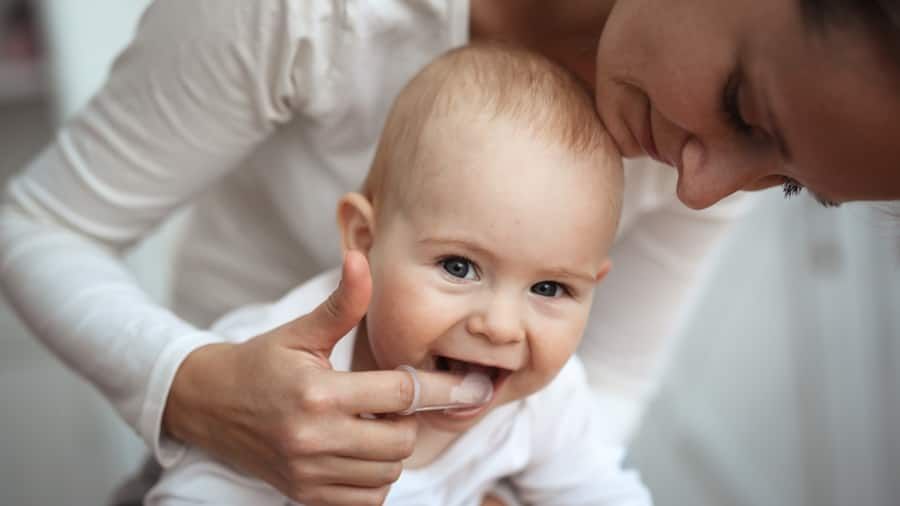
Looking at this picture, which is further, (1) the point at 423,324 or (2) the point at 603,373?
(2) the point at 603,373

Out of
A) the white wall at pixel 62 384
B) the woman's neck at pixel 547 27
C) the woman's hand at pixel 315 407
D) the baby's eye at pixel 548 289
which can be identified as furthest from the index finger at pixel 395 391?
the white wall at pixel 62 384

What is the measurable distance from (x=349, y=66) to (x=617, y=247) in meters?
0.47

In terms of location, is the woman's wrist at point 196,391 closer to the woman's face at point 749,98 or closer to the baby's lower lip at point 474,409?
the baby's lower lip at point 474,409

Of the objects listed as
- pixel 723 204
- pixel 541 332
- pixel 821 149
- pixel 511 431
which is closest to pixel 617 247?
pixel 723 204

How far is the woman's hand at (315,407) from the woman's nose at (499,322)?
53mm

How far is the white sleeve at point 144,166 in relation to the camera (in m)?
0.91

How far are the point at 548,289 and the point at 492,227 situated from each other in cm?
8

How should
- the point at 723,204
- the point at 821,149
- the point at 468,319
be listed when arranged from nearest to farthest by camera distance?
the point at 821,149 → the point at 468,319 → the point at 723,204

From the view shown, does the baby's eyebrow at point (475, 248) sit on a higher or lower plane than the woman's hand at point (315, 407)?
higher

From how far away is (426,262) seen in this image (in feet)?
2.68

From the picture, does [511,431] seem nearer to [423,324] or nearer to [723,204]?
[423,324]

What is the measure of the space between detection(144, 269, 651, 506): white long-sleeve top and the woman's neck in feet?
0.96

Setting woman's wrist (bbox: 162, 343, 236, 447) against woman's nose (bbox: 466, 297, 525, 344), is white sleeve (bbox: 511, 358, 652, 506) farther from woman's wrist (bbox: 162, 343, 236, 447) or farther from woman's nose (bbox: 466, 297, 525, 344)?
woman's wrist (bbox: 162, 343, 236, 447)

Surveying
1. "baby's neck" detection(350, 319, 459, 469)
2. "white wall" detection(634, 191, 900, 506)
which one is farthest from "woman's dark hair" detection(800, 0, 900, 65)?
"white wall" detection(634, 191, 900, 506)
